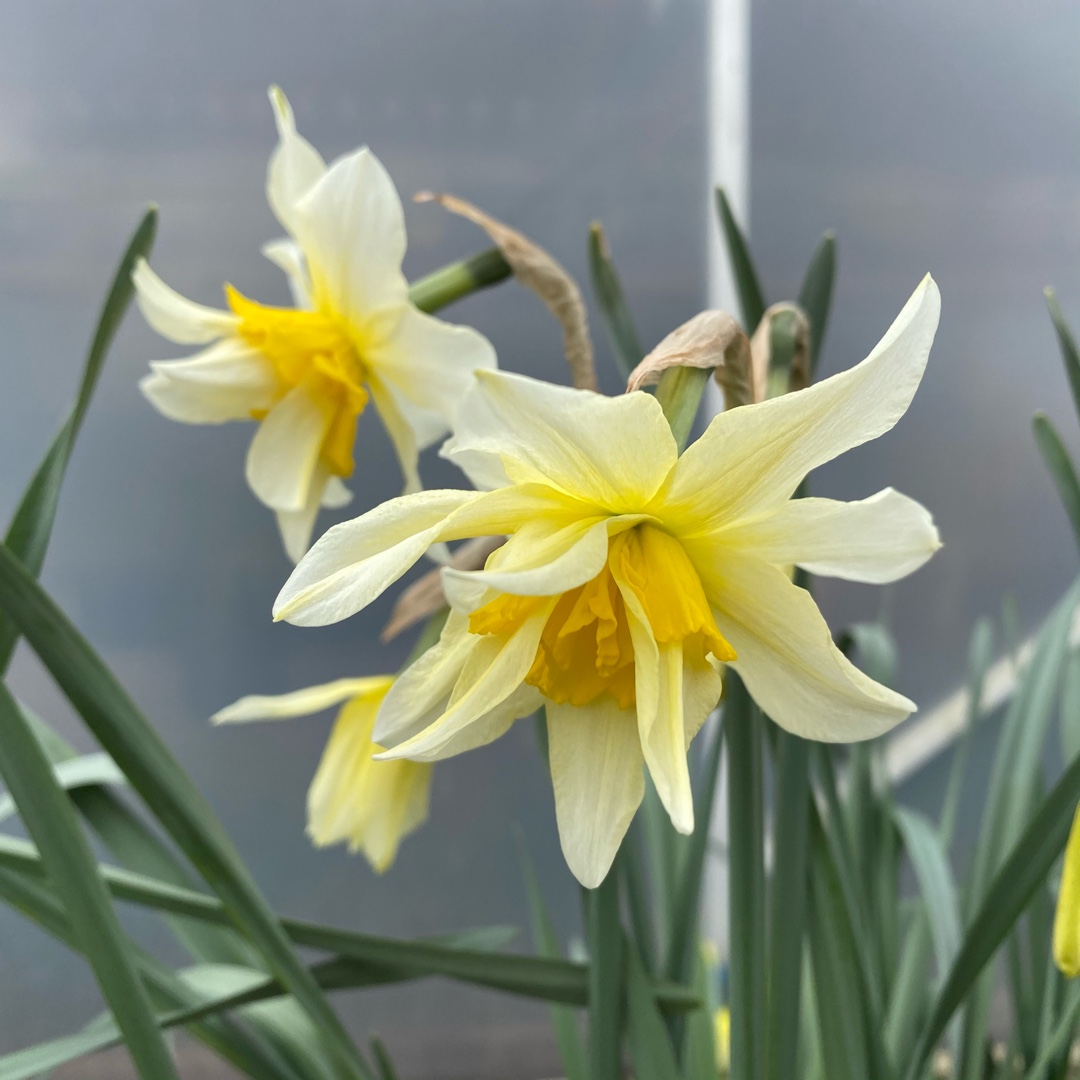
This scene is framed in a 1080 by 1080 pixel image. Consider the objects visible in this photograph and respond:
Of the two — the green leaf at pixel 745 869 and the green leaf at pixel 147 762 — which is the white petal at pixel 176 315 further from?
the green leaf at pixel 745 869

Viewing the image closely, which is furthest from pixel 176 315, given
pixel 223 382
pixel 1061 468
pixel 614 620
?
pixel 1061 468

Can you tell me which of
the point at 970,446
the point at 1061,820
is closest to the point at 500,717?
the point at 1061,820

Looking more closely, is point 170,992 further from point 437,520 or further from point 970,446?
point 970,446

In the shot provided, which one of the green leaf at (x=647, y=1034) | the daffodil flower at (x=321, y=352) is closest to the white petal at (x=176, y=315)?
the daffodil flower at (x=321, y=352)

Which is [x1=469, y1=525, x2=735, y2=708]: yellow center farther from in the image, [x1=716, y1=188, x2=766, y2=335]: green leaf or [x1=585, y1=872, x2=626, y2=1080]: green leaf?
[x1=716, y1=188, x2=766, y2=335]: green leaf

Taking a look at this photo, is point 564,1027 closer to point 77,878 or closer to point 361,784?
point 361,784

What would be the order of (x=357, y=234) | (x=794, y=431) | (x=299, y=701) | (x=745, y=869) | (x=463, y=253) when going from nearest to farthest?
(x=794, y=431)
(x=745, y=869)
(x=357, y=234)
(x=299, y=701)
(x=463, y=253)
